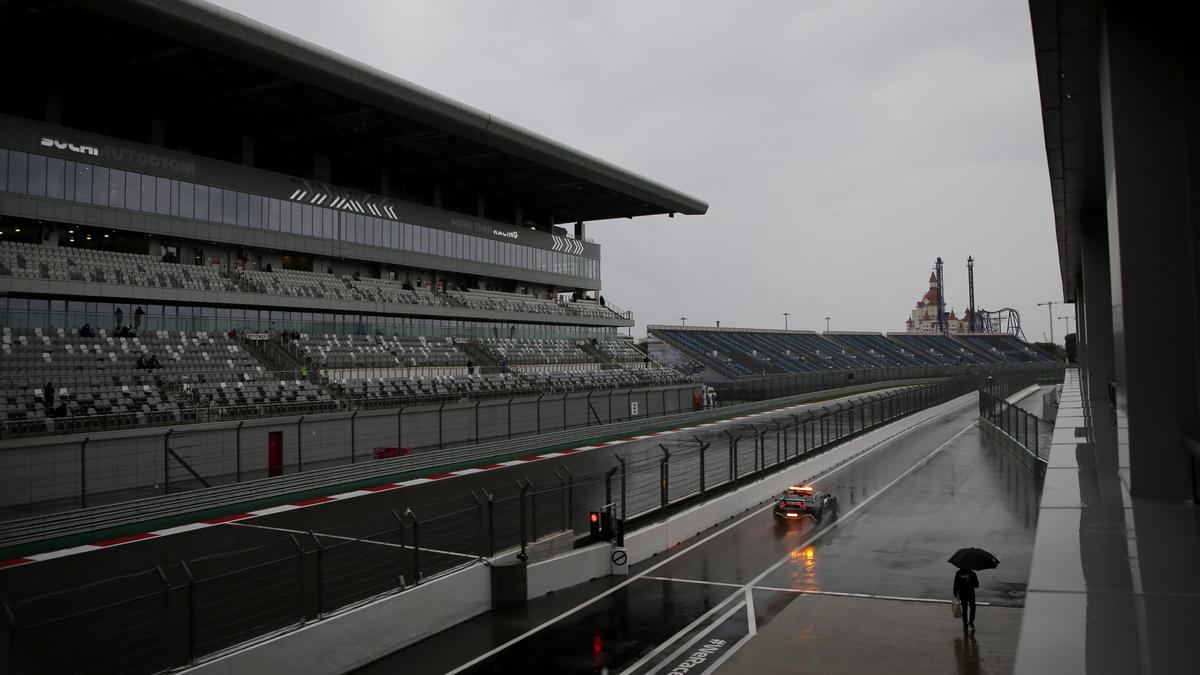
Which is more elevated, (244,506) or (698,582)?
(244,506)

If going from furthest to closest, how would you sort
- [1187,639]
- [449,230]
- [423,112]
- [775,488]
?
1. [449,230]
2. [423,112]
3. [775,488]
4. [1187,639]

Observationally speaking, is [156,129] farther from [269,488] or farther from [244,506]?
[244,506]

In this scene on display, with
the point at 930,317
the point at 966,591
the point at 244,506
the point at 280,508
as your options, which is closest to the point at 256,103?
the point at 244,506

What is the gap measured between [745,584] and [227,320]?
27.5m

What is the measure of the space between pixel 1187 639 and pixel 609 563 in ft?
40.5

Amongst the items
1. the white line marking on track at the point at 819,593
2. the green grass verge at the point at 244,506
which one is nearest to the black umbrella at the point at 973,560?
the white line marking on track at the point at 819,593

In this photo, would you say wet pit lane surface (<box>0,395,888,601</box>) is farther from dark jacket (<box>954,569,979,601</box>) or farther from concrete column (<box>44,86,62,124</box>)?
concrete column (<box>44,86,62,124</box>)

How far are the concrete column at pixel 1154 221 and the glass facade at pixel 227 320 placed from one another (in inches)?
1207

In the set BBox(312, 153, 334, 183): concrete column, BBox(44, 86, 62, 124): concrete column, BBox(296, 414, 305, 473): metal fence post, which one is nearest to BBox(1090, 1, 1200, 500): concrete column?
BBox(296, 414, 305, 473): metal fence post

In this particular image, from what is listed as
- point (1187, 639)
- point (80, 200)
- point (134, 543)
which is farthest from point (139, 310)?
→ point (1187, 639)

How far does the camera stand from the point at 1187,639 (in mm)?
2699

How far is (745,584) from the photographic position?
1349 cm

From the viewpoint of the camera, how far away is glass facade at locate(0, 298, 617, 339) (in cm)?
2692

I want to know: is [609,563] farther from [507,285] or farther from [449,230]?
[507,285]
